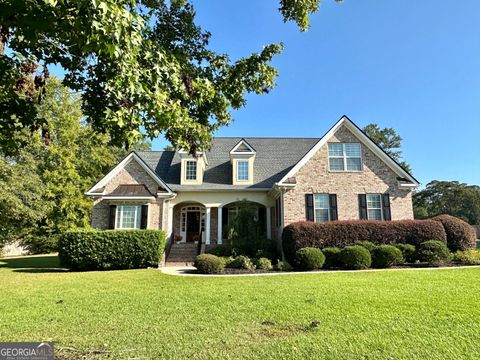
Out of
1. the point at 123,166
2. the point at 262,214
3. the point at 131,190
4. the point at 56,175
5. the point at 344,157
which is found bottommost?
the point at 262,214

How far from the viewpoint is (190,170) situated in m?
20.8

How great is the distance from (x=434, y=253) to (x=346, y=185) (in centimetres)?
540

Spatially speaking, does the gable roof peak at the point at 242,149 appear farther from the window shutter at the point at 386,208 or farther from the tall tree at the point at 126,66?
the tall tree at the point at 126,66

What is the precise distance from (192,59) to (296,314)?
566 centimetres

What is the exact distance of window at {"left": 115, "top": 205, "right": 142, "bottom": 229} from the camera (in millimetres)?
18250

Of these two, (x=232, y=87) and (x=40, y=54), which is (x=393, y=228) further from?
(x=40, y=54)

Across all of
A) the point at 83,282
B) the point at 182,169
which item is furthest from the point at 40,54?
the point at 182,169

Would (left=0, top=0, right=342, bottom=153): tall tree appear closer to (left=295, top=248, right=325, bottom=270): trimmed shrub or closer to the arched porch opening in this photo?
(left=295, top=248, right=325, bottom=270): trimmed shrub

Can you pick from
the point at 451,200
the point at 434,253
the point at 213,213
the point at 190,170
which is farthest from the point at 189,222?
the point at 451,200

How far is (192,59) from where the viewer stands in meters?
6.72

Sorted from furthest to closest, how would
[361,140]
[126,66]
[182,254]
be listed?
[182,254] < [361,140] < [126,66]

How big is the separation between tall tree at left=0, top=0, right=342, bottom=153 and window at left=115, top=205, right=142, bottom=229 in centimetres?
1306

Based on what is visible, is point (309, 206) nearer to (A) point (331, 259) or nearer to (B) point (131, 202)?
(A) point (331, 259)

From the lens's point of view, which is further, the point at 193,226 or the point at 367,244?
the point at 193,226
